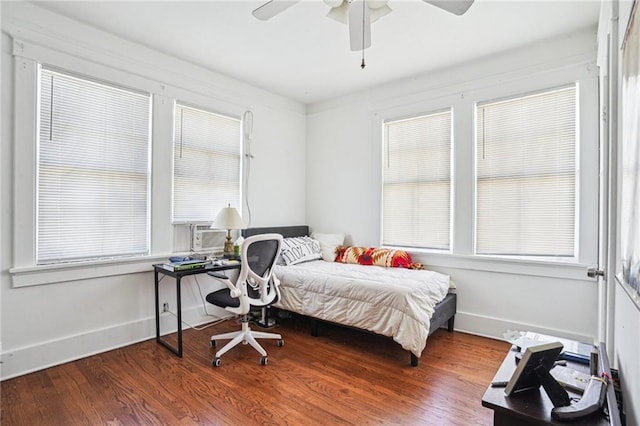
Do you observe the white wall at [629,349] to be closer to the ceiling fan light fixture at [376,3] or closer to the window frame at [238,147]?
the ceiling fan light fixture at [376,3]

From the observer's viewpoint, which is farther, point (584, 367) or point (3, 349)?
point (3, 349)

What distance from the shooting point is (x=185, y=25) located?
281 cm

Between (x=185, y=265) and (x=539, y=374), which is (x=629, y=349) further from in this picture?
(x=185, y=265)

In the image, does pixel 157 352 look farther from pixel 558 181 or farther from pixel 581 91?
pixel 581 91

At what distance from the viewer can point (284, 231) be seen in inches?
173

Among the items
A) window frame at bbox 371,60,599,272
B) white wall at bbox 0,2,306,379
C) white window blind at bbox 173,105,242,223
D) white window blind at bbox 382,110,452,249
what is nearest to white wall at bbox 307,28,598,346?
window frame at bbox 371,60,599,272

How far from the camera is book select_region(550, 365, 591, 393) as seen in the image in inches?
46.9

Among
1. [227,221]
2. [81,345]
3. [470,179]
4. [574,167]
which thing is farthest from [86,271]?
[574,167]

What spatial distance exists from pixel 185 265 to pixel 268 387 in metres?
1.29

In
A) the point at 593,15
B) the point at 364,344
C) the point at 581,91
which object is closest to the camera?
the point at 593,15

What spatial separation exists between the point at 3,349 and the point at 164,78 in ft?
8.62

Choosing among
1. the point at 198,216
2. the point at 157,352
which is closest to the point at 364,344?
the point at 157,352

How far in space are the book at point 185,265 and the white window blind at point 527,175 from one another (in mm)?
2770

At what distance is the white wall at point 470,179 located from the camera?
2.89 meters
